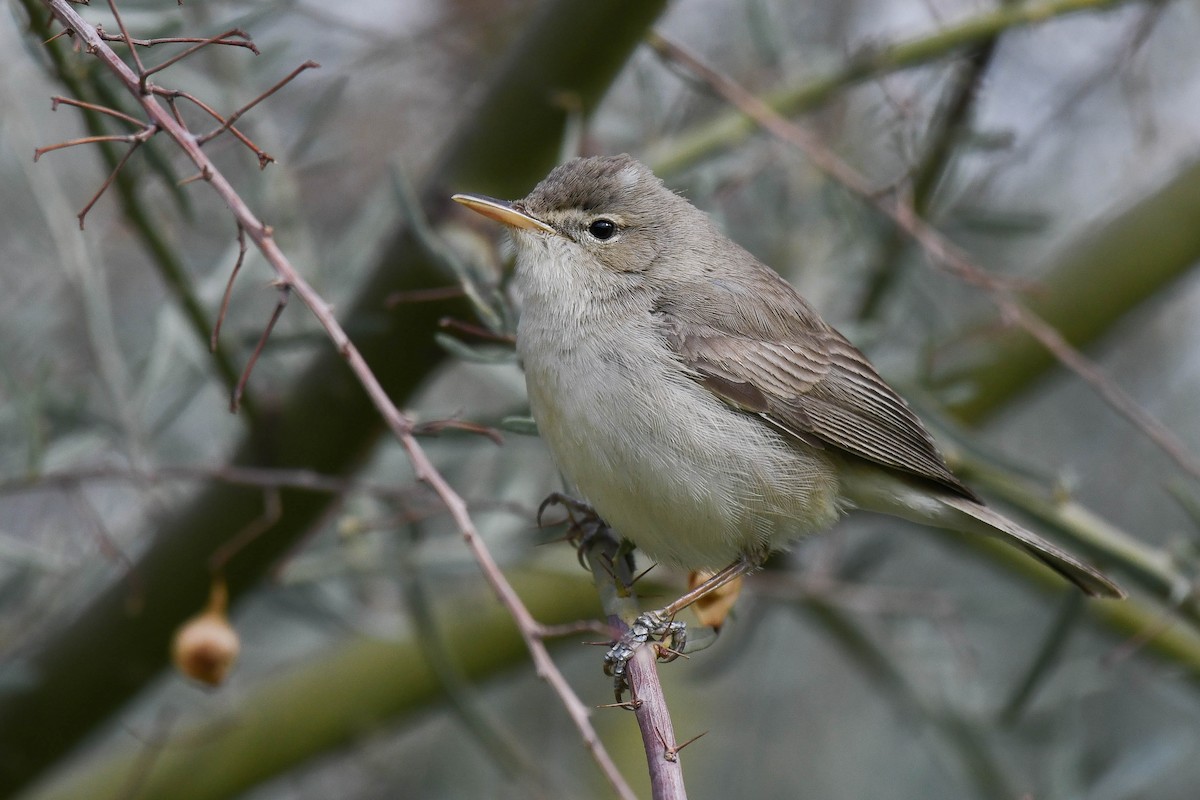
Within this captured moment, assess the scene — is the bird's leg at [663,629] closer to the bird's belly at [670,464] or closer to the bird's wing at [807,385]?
the bird's belly at [670,464]

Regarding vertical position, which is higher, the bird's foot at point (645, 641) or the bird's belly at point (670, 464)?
the bird's belly at point (670, 464)

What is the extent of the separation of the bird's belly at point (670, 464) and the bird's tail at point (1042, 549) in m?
0.43

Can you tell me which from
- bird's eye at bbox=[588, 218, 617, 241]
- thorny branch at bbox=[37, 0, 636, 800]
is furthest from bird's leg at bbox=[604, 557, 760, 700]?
bird's eye at bbox=[588, 218, 617, 241]

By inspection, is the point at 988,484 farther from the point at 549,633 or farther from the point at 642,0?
the point at 549,633

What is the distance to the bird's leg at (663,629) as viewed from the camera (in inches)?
87.3

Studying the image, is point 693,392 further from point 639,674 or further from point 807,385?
point 639,674

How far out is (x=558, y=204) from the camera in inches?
122

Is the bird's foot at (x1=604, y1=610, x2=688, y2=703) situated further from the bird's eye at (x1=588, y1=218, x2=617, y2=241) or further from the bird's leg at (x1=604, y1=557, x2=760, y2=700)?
the bird's eye at (x1=588, y1=218, x2=617, y2=241)

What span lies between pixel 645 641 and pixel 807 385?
114 centimetres

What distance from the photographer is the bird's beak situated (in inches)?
112

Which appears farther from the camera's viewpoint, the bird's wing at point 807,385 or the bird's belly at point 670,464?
the bird's wing at point 807,385

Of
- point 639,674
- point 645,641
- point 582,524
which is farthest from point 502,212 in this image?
point 639,674

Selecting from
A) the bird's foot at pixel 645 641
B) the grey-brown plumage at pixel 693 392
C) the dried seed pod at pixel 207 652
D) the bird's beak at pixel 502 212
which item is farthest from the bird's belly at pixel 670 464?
the dried seed pod at pixel 207 652

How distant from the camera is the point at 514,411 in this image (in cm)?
312
